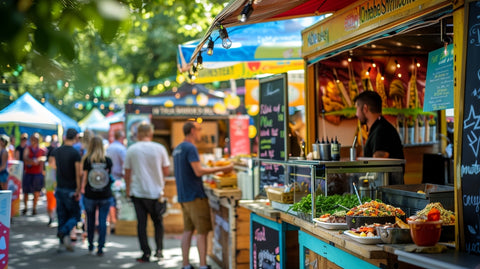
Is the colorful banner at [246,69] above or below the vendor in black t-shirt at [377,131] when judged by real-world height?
above

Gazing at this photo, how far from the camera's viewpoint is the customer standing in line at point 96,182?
9.45 metres

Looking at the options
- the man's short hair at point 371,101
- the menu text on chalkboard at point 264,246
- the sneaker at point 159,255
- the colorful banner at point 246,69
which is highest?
the colorful banner at point 246,69

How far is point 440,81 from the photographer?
5.72 m

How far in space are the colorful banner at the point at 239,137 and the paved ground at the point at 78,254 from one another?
7.97 feet

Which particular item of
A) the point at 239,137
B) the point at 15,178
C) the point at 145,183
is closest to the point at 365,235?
the point at 145,183

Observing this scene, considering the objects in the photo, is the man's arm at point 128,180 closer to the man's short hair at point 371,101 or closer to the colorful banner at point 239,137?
the colorful banner at point 239,137

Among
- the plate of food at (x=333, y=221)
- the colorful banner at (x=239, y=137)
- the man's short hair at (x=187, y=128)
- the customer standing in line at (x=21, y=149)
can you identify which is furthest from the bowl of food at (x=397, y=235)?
the customer standing in line at (x=21, y=149)

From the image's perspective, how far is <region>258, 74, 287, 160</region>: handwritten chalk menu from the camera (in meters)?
6.53

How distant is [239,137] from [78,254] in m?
4.56

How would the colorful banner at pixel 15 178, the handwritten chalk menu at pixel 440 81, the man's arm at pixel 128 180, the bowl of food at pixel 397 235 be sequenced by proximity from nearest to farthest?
the bowl of food at pixel 397 235
the handwritten chalk menu at pixel 440 81
the man's arm at pixel 128 180
the colorful banner at pixel 15 178

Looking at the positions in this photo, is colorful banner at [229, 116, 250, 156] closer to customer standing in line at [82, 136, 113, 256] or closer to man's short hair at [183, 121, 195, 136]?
customer standing in line at [82, 136, 113, 256]

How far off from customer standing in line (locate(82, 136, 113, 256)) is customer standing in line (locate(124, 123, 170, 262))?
0.50 metres

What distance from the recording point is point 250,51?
26.0 ft

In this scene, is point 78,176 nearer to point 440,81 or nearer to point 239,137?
point 239,137
